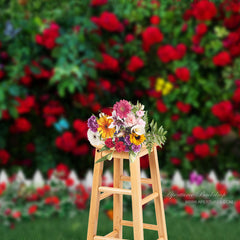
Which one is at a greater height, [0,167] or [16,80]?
[16,80]

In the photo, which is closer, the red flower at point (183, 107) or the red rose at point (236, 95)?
the red rose at point (236, 95)

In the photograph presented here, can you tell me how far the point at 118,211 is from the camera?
2.41 meters

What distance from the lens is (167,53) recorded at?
3762 mm

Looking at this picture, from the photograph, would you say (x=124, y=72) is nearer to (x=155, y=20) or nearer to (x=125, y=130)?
(x=155, y=20)

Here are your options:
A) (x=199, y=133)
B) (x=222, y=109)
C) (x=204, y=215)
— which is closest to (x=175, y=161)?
(x=199, y=133)

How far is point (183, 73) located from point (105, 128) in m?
1.80

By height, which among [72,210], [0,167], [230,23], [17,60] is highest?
[230,23]

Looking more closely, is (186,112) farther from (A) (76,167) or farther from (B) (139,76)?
(A) (76,167)

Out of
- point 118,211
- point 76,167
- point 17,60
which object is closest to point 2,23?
point 17,60

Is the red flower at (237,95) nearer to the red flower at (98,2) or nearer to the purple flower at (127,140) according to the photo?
the red flower at (98,2)

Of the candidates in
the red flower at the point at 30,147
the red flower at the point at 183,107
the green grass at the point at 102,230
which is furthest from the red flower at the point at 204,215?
the red flower at the point at 30,147

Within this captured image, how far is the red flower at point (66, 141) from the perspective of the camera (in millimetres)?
3873

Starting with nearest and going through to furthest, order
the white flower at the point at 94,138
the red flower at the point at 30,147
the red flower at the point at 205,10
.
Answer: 1. the white flower at the point at 94,138
2. the red flower at the point at 205,10
3. the red flower at the point at 30,147

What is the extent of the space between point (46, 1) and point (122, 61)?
0.83 meters
